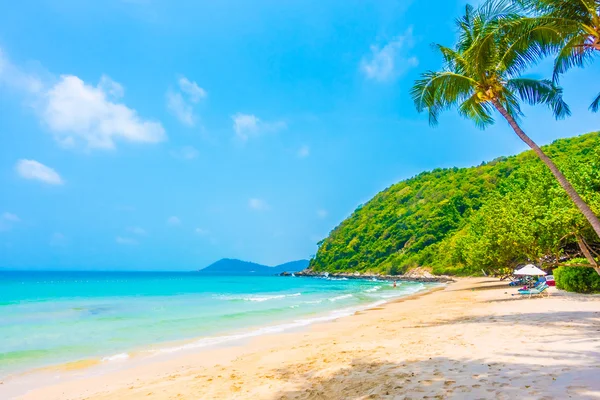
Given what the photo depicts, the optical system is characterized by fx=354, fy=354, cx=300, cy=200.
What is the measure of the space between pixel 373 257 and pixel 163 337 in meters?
96.7

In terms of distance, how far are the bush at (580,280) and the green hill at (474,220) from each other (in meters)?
1.31

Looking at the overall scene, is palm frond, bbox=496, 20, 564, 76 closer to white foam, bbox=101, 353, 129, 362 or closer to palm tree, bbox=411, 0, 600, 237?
palm tree, bbox=411, 0, 600, 237

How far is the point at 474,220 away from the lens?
1959 inches

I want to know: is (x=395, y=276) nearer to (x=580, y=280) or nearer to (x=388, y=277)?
(x=388, y=277)

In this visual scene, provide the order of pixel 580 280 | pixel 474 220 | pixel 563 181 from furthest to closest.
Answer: pixel 474 220, pixel 580 280, pixel 563 181

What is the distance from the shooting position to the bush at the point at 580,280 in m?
17.2

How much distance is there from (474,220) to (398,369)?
48.8 m

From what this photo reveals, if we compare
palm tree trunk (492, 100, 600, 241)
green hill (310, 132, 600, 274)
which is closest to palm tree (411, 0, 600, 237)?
palm tree trunk (492, 100, 600, 241)

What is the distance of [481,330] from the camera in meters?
9.90

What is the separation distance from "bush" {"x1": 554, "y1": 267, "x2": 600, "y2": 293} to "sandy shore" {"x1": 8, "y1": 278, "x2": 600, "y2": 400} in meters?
6.97

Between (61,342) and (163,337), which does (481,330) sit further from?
(61,342)

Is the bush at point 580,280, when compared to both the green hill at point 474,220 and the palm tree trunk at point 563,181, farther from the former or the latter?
the palm tree trunk at point 563,181

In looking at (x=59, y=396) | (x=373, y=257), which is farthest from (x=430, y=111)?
(x=373, y=257)

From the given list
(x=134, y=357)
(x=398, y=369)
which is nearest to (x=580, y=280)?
(x=398, y=369)
